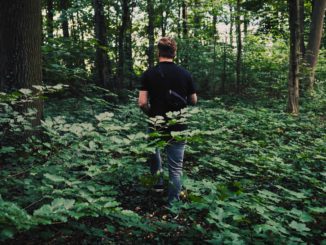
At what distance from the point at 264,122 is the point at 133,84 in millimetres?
9093

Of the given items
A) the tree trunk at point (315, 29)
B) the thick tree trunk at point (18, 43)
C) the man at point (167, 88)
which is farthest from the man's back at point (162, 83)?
the tree trunk at point (315, 29)

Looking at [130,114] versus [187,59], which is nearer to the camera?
[130,114]

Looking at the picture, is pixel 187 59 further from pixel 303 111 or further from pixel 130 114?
pixel 130 114

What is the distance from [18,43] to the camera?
4.61m

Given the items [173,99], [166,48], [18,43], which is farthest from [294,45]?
[18,43]

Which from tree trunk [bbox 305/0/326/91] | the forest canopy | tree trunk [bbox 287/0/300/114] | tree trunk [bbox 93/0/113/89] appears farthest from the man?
tree trunk [bbox 305/0/326/91]

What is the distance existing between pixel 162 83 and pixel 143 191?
1696 mm

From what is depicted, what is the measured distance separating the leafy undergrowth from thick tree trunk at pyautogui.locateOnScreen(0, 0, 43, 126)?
3.04 feet

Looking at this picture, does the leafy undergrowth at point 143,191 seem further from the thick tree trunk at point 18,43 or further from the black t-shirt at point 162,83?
the thick tree trunk at point 18,43

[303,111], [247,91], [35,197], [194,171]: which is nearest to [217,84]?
[247,91]

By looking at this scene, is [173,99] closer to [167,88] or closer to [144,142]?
[167,88]

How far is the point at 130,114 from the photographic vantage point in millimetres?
6914

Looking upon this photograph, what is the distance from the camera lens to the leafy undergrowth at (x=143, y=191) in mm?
2508

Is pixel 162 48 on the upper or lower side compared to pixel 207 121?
upper
